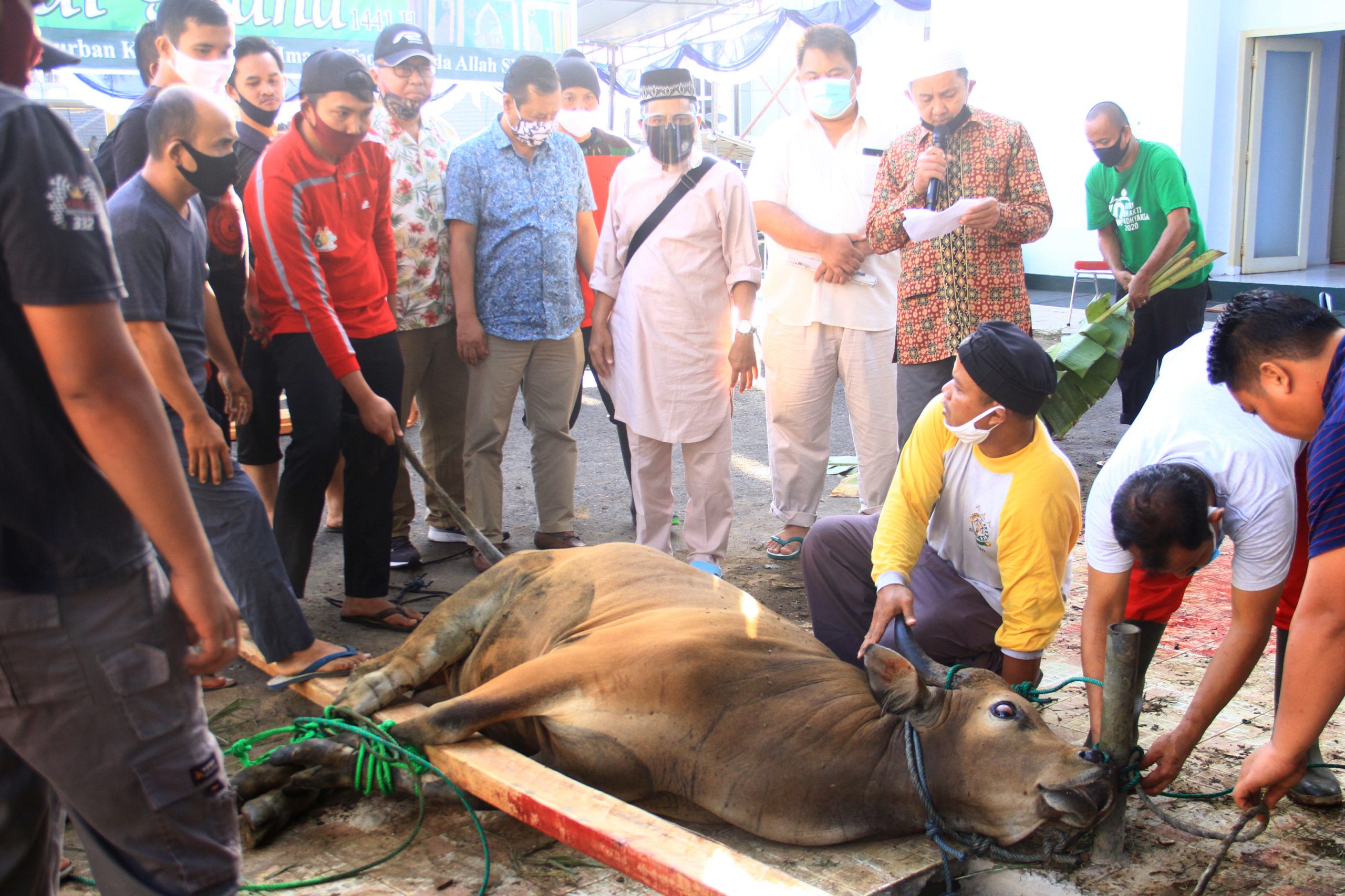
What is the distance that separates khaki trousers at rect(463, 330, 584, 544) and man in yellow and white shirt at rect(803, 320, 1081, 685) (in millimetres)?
1761

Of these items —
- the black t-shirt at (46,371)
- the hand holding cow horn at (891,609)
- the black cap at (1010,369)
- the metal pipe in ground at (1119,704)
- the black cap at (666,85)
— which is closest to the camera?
the black t-shirt at (46,371)

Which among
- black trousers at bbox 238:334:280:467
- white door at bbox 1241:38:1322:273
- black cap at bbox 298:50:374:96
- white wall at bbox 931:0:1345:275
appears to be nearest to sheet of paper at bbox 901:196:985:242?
black cap at bbox 298:50:374:96

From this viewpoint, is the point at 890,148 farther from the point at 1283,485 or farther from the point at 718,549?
the point at 1283,485

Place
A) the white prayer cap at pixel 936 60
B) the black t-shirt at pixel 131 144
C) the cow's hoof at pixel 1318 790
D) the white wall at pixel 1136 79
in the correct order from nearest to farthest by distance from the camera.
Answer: the cow's hoof at pixel 1318 790 < the black t-shirt at pixel 131 144 < the white prayer cap at pixel 936 60 < the white wall at pixel 1136 79

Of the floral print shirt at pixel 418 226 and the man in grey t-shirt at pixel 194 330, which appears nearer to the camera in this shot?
the man in grey t-shirt at pixel 194 330

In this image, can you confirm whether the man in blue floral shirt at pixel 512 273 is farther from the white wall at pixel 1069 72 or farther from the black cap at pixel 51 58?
the white wall at pixel 1069 72

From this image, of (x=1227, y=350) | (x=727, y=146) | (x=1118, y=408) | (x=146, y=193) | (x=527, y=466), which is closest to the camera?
(x=1227, y=350)

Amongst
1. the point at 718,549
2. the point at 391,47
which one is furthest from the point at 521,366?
the point at 391,47

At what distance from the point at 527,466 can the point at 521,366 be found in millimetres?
2166

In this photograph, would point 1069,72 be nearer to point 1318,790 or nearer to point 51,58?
point 1318,790

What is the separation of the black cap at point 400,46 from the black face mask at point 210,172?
69.5 inches

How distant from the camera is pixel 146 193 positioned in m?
3.21

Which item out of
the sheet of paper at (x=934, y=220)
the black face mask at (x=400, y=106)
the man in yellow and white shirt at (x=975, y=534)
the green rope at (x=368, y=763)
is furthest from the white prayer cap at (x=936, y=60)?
the green rope at (x=368, y=763)

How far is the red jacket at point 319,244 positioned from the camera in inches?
151
